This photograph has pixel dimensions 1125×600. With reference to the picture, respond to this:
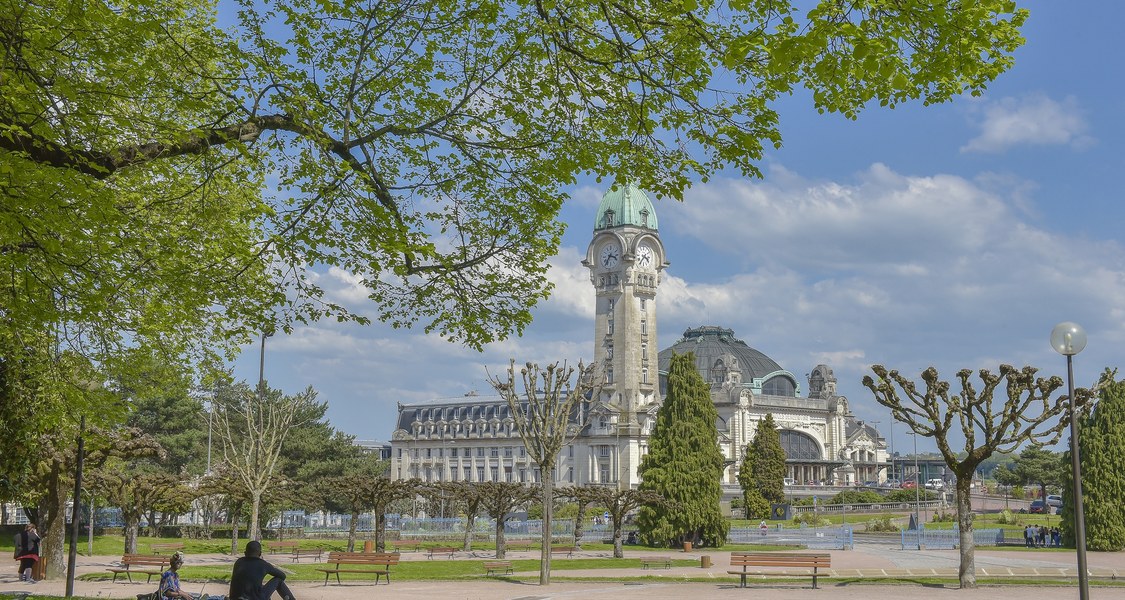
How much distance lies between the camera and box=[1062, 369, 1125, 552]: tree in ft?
159

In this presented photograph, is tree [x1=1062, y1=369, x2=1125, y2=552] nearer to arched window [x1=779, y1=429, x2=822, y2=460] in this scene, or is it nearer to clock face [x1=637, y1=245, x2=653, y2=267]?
clock face [x1=637, y1=245, x2=653, y2=267]

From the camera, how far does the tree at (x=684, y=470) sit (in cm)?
5556

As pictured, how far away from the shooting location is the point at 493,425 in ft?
446

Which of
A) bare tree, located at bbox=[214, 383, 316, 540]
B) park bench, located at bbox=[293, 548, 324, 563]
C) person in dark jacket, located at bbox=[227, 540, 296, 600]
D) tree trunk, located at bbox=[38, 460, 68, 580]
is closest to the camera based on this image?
person in dark jacket, located at bbox=[227, 540, 296, 600]

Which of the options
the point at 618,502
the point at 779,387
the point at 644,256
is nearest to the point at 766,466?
the point at 644,256

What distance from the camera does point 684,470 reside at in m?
56.6

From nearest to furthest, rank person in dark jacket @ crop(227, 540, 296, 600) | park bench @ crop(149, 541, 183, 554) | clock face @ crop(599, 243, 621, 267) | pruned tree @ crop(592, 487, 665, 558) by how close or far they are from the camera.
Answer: person in dark jacket @ crop(227, 540, 296, 600) < pruned tree @ crop(592, 487, 665, 558) < park bench @ crop(149, 541, 183, 554) < clock face @ crop(599, 243, 621, 267)

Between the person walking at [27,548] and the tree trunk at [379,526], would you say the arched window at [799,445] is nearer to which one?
the tree trunk at [379,526]

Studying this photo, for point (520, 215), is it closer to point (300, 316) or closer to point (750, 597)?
point (300, 316)

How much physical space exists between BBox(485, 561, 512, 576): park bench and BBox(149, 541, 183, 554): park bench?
665 inches

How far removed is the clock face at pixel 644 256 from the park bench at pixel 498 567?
296ft

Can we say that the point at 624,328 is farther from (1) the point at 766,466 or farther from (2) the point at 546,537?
(2) the point at 546,537

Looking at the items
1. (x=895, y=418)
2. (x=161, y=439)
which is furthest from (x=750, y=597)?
(x=161, y=439)

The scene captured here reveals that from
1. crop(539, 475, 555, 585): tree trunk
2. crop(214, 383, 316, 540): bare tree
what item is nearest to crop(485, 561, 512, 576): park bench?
crop(539, 475, 555, 585): tree trunk
